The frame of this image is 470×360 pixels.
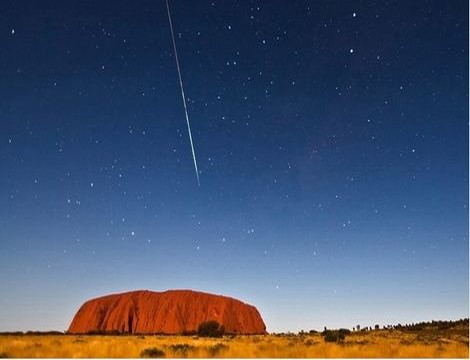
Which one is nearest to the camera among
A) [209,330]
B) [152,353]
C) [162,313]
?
[152,353]

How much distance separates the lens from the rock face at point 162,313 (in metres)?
104

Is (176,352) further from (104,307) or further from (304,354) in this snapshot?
(104,307)

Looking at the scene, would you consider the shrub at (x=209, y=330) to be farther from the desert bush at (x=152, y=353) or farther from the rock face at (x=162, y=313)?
the rock face at (x=162, y=313)

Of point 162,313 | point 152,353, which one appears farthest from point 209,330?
point 162,313

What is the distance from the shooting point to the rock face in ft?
342

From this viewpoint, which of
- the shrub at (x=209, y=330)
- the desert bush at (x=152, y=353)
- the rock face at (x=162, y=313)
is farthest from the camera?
the rock face at (x=162, y=313)

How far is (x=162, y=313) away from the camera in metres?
Answer: 106

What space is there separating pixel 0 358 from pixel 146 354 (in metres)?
4.87

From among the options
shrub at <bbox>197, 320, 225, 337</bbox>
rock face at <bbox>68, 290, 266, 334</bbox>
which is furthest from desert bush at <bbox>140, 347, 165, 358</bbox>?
rock face at <bbox>68, 290, 266, 334</bbox>

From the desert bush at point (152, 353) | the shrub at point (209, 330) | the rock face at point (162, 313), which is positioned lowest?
the desert bush at point (152, 353)

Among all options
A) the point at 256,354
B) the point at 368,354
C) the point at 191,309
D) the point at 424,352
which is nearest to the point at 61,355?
the point at 256,354

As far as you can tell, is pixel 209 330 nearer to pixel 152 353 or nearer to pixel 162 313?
pixel 152 353

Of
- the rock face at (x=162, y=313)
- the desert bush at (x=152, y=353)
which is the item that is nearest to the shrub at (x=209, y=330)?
the desert bush at (x=152, y=353)

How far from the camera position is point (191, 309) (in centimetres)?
10650
